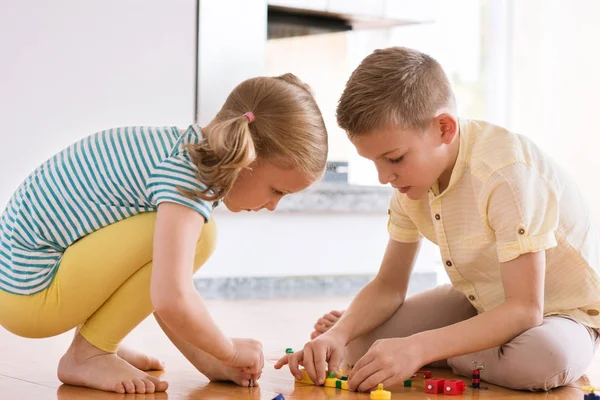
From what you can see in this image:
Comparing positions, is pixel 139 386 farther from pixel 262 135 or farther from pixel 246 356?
pixel 262 135

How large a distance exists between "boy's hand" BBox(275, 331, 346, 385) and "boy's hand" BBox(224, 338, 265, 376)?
0.27 ft

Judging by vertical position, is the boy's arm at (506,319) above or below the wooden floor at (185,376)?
above

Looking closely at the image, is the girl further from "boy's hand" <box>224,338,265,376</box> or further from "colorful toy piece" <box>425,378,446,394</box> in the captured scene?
"colorful toy piece" <box>425,378,446,394</box>

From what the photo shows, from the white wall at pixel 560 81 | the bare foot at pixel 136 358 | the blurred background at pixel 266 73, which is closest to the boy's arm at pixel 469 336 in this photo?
the bare foot at pixel 136 358

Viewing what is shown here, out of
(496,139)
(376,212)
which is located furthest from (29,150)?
(496,139)

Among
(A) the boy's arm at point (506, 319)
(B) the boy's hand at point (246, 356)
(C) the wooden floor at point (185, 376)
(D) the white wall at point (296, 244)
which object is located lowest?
(D) the white wall at point (296, 244)

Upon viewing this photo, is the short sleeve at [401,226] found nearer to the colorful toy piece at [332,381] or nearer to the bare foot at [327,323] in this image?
the bare foot at [327,323]

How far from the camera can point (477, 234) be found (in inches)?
54.4

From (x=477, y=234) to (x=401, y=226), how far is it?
0.19 meters

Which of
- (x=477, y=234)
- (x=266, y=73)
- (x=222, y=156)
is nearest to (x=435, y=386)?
(x=477, y=234)

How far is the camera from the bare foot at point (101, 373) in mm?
1230

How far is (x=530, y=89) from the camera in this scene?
405 centimetres

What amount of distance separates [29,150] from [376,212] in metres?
1.30

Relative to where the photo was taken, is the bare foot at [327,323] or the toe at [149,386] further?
the bare foot at [327,323]
